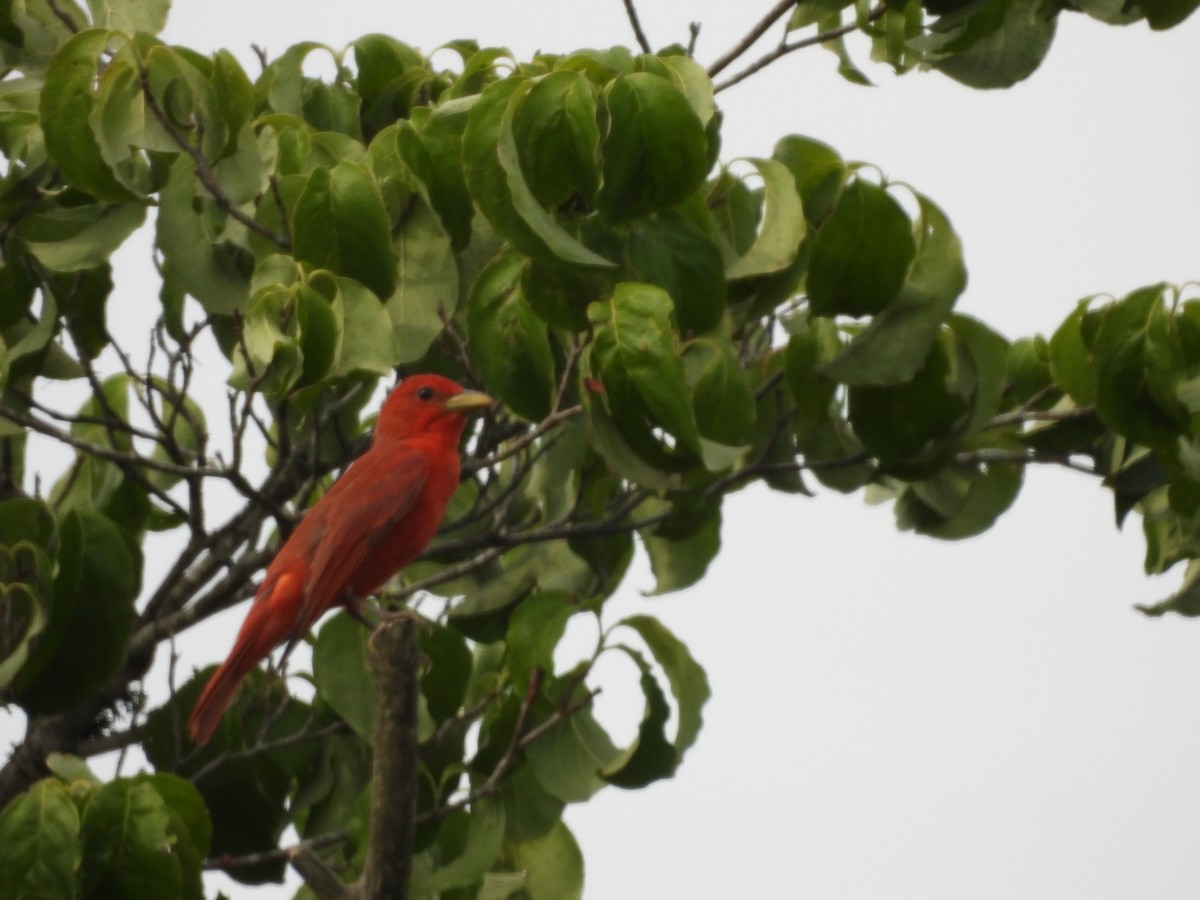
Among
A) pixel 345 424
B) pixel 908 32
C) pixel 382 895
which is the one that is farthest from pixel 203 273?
pixel 908 32

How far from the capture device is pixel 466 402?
15.8 ft

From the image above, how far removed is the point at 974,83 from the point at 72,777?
249 centimetres

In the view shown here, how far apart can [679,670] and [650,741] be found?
18cm

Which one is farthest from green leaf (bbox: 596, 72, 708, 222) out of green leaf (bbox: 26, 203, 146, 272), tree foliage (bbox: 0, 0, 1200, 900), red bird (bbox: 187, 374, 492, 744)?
red bird (bbox: 187, 374, 492, 744)

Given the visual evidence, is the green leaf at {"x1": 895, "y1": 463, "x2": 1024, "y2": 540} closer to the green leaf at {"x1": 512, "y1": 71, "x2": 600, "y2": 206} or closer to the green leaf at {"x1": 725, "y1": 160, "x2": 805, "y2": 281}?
the green leaf at {"x1": 725, "y1": 160, "x2": 805, "y2": 281}

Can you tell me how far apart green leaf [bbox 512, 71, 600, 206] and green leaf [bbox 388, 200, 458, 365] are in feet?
2.17

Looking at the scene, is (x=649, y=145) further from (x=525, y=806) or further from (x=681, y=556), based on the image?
(x=525, y=806)

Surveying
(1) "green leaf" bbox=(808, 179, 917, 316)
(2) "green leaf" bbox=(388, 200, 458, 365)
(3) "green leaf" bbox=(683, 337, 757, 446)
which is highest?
(2) "green leaf" bbox=(388, 200, 458, 365)

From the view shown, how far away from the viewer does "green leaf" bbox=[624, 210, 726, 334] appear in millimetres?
3311

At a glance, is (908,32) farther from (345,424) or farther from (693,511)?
(345,424)

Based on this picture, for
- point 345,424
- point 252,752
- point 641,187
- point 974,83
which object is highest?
point 974,83

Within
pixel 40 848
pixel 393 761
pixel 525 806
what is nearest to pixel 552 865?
pixel 525 806

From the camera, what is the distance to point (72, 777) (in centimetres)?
357

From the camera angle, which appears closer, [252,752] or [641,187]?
[641,187]
